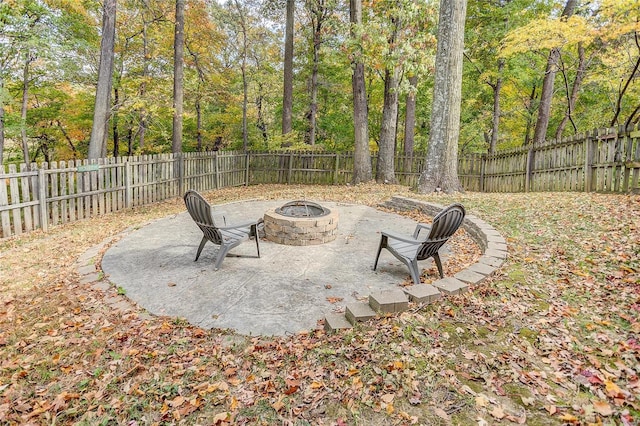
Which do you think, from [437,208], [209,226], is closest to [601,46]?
[437,208]

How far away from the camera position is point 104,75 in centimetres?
859

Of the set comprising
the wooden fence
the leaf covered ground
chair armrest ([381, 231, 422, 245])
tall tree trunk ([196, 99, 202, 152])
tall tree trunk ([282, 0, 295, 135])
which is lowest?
the leaf covered ground

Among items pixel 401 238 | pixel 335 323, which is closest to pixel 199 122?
pixel 401 238

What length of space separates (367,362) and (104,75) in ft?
31.3

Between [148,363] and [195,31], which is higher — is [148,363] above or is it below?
below

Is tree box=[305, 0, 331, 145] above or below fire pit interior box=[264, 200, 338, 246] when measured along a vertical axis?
above

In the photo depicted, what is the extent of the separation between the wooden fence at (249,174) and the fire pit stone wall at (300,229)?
434 cm

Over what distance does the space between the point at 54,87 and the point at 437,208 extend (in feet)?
41.1

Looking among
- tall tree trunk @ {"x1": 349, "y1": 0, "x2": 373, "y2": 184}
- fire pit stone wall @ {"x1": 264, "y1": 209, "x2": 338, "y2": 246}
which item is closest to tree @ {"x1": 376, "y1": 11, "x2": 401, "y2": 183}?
tall tree trunk @ {"x1": 349, "y1": 0, "x2": 373, "y2": 184}

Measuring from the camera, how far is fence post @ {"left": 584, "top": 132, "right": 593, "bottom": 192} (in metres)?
7.20

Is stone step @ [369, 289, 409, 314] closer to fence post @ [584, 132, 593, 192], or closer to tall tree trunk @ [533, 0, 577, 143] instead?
fence post @ [584, 132, 593, 192]

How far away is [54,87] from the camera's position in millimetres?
11344

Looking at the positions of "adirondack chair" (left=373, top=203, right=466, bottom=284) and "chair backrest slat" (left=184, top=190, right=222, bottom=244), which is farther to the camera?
"chair backrest slat" (left=184, top=190, right=222, bottom=244)

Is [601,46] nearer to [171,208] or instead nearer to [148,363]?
[171,208]
